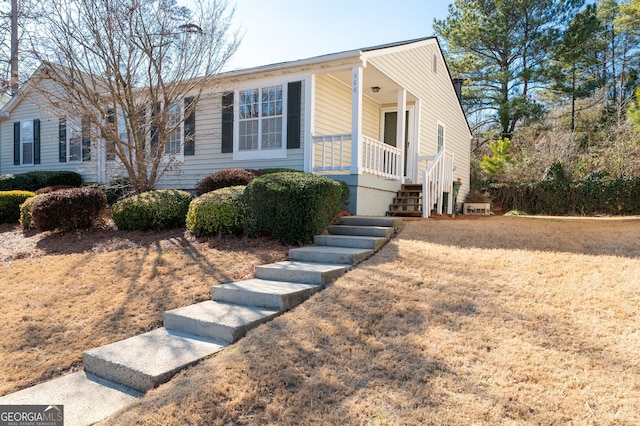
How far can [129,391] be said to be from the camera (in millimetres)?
3150

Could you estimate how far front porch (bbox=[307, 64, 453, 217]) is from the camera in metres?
8.54

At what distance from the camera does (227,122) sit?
10328 mm

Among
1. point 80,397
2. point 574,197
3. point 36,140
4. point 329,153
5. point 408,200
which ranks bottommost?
point 80,397

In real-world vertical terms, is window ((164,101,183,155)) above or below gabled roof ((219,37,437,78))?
below

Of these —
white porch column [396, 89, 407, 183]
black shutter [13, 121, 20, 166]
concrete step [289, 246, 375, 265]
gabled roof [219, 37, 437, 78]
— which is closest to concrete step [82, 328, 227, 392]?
concrete step [289, 246, 375, 265]

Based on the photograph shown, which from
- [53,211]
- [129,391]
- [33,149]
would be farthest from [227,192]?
[33,149]

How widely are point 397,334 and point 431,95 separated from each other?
10627mm

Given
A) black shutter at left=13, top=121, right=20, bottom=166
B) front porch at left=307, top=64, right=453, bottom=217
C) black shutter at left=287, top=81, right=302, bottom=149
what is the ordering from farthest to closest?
black shutter at left=13, top=121, right=20, bottom=166
black shutter at left=287, top=81, right=302, bottom=149
front porch at left=307, top=64, right=453, bottom=217

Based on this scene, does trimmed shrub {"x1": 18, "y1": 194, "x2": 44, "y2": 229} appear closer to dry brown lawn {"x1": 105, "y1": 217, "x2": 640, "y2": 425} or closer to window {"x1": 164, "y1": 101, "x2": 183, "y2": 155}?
window {"x1": 164, "y1": 101, "x2": 183, "y2": 155}

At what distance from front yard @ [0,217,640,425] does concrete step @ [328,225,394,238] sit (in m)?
0.51

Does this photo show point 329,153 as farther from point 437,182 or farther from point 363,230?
point 363,230

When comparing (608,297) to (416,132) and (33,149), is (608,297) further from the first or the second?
(33,149)

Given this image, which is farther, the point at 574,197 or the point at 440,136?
the point at 574,197

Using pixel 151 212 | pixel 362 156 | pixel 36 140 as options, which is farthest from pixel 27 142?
pixel 362 156
